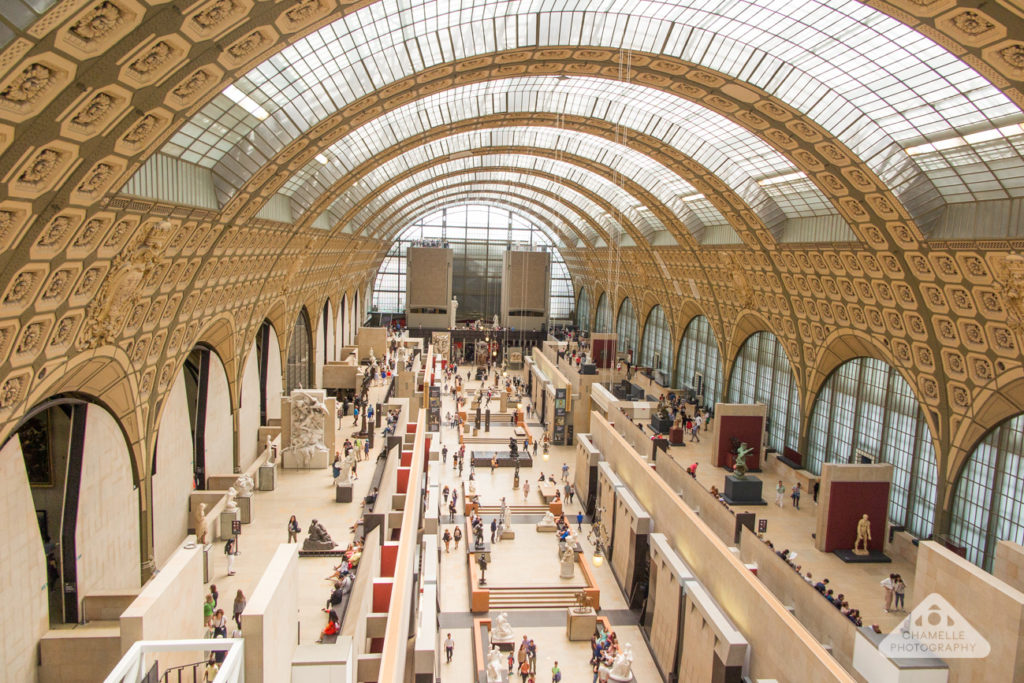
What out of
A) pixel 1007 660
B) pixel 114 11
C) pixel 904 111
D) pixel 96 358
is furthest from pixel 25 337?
pixel 904 111

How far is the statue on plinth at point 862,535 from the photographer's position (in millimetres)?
23281

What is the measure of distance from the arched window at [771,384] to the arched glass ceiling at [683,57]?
15.6 m

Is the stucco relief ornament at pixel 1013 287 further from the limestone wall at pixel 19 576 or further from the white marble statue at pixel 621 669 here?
the limestone wall at pixel 19 576

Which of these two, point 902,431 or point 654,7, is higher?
point 654,7

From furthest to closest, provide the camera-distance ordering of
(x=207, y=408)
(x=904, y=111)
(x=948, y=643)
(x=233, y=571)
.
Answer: (x=207, y=408), (x=904, y=111), (x=233, y=571), (x=948, y=643)

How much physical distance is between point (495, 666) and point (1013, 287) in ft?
52.2

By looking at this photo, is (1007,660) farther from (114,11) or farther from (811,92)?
(114,11)

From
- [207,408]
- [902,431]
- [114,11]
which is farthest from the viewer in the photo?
[902,431]

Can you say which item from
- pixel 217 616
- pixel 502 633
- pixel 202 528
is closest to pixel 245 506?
pixel 202 528

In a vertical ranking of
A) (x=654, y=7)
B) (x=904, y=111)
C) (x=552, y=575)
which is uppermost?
(x=654, y=7)

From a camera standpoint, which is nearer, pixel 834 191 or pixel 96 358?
pixel 96 358

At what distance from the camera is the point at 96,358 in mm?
15180

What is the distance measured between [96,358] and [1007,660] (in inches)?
737

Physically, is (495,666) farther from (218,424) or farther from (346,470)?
(218,424)
